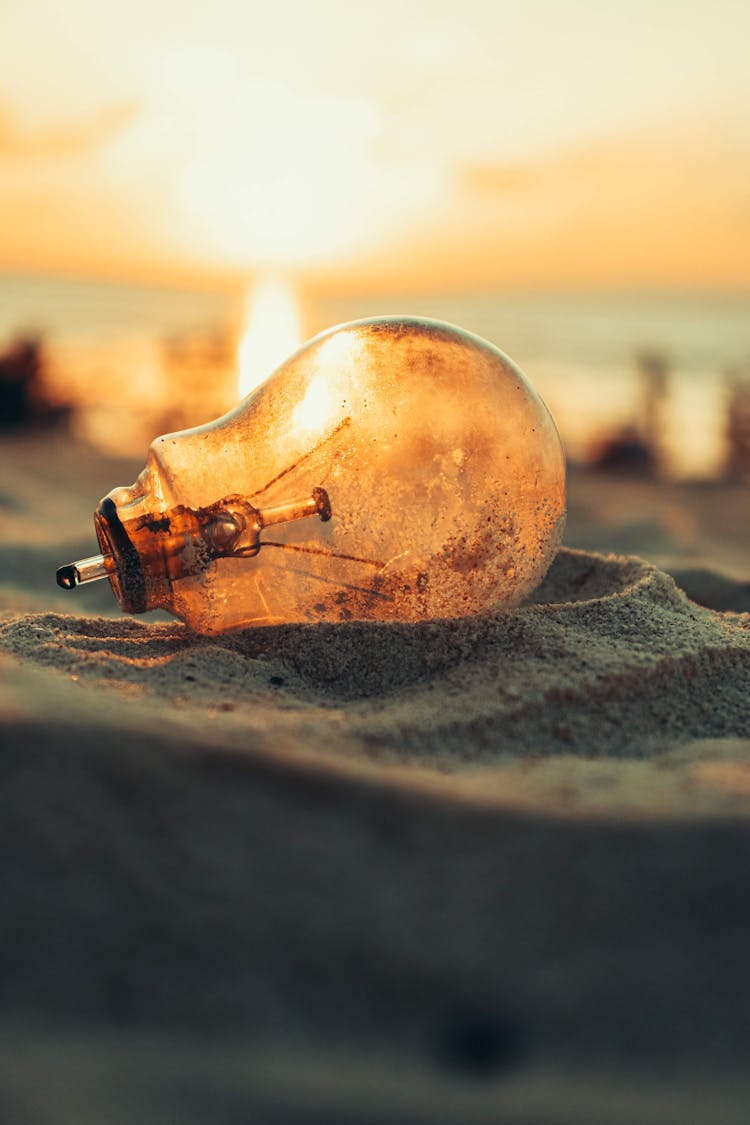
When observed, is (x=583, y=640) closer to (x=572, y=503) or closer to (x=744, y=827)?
(x=744, y=827)

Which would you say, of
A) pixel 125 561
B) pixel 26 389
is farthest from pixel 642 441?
pixel 125 561

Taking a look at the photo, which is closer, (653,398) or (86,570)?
(86,570)

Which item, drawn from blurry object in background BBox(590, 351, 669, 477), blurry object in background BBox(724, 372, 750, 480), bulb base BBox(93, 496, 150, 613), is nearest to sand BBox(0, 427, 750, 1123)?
bulb base BBox(93, 496, 150, 613)

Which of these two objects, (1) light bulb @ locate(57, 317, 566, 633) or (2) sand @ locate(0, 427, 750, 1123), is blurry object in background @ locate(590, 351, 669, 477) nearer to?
(1) light bulb @ locate(57, 317, 566, 633)

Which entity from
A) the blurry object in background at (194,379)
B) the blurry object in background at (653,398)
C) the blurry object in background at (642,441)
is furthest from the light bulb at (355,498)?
the blurry object in background at (194,379)

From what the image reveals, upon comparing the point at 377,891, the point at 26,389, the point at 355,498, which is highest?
the point at 26,389

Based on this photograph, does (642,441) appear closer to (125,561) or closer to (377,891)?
(125,561)

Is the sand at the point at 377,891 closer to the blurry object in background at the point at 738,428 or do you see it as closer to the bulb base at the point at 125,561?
the bulb base at the point at 125,561
